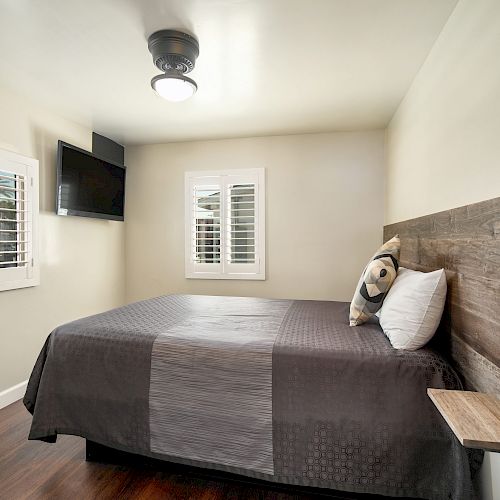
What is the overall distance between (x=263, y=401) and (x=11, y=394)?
7.50 feet

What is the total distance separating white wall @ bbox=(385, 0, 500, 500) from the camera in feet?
4.20

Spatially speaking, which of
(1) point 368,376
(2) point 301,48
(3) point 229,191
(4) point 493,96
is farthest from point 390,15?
(3) point 229,191

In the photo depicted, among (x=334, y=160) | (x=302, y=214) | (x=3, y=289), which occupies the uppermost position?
(x=334, y=160)

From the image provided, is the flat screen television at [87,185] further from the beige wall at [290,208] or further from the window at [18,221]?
the beige wall at [290,208]

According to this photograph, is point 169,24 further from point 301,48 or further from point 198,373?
point 198,373

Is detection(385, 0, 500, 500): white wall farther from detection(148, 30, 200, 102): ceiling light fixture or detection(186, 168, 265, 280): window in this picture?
detection(186, 168, 265, 280): window

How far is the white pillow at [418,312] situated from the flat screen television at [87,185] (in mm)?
2853

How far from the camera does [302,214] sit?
3.64 m

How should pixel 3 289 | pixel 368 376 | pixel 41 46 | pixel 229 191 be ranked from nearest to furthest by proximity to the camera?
pixel 368 376
pixel 41 46
pixel 3 289
pixel 229 191

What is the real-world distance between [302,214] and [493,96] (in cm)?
240

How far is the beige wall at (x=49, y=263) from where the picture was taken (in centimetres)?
264

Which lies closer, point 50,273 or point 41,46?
point 41,46

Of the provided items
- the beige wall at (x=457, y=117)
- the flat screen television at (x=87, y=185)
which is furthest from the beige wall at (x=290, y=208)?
the beige wall at (x=457, y=117)

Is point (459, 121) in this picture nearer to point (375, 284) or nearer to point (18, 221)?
point (375, 284)
